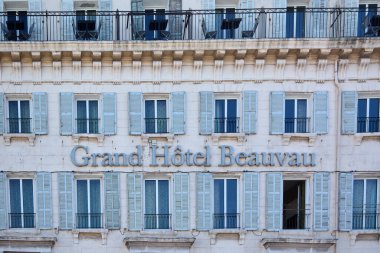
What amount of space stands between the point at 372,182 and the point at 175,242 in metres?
6.66

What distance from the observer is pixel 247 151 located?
10766 mm

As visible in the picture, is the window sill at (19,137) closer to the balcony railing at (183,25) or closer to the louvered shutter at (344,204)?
the balcony railing at (183,25)

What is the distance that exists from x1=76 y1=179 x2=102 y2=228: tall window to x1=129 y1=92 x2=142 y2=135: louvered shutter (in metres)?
2.11

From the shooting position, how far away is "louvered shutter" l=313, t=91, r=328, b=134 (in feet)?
35.1

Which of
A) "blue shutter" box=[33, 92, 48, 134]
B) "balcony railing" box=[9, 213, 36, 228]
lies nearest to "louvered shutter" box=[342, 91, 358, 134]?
"blue shutter" box=[33, 92, 48, 134]

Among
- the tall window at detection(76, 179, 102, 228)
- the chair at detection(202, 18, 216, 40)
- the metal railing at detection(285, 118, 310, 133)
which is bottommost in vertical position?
the tall window at detection(76, 179, 102, 228)

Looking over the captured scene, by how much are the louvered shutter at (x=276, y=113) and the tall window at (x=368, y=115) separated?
8.38 ft

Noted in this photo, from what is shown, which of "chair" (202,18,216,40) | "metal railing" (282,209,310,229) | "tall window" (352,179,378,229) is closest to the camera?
"chair" (202,18,216,40)

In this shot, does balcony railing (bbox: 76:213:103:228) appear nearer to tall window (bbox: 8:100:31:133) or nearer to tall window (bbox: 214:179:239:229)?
tall window (bbox: 8:100:31:133)

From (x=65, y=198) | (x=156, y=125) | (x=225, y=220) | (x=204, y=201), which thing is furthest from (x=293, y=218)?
(x=65, y=198)

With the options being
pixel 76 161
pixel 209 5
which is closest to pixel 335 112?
pixel 209 5

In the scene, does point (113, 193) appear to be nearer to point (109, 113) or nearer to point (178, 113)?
point (109, 113)

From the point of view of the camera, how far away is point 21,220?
35.7ft

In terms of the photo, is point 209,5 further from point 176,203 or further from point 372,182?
point 372,182
